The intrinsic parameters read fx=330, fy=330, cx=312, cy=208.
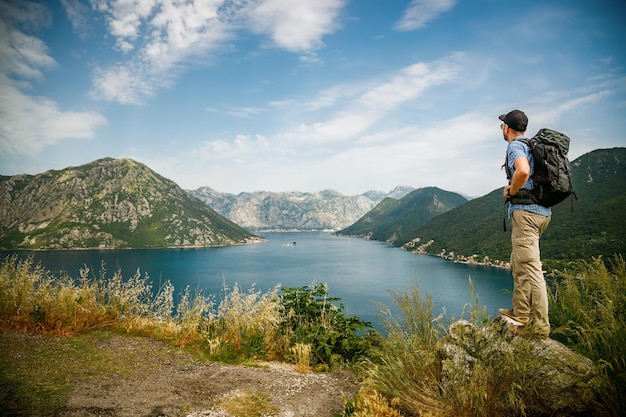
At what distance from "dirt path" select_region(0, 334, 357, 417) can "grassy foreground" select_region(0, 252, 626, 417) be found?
1.24 feet

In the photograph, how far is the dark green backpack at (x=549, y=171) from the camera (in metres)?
4.61

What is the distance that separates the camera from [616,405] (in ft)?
10.3

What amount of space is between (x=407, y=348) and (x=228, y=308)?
469 cm

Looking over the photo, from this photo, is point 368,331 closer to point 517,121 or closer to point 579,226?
point 517,121

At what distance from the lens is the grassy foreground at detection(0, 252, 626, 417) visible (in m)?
3.70

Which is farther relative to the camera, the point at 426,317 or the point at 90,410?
the point at 426,317

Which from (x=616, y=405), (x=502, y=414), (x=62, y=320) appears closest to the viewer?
(x=616, y=405)

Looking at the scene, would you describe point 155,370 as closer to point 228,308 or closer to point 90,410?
point 90,410

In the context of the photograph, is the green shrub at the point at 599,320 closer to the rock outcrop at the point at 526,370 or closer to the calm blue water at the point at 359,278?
the rock outcrop at the point at 526,370

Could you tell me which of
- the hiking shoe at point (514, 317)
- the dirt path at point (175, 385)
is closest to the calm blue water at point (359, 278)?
the dirt path at point (175, 385)

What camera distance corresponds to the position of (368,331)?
7211mm

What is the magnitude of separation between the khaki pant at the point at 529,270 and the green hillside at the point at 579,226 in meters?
81.7

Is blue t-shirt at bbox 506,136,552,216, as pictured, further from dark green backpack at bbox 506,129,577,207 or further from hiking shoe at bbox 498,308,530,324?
hiking shoe at bbox 498,308,530,324

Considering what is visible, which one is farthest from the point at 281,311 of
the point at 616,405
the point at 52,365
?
the point at 616,405
